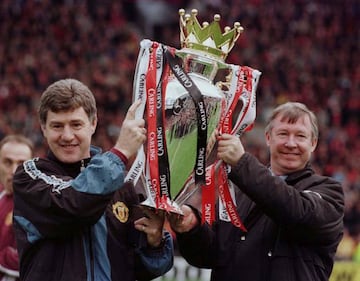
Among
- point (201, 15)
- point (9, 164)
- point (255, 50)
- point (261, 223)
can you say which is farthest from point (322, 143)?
point (261, 223)

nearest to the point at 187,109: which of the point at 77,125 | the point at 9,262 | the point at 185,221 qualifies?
the point at 77,125

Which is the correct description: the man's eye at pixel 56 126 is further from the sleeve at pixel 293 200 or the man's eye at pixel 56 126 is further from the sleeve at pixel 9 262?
the sleeve at pixel 9 262

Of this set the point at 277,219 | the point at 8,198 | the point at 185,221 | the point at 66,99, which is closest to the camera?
the point at 66,99

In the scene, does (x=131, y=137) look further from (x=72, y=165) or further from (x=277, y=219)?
(x=277, y=219)

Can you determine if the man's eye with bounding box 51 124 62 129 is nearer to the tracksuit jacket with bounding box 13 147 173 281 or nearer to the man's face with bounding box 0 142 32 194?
the tracksuit jacket with bounding box 13 147 173 281

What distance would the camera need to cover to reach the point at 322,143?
1822cm

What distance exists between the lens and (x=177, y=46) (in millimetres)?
20234

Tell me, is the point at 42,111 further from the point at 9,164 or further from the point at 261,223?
the point at 9,164

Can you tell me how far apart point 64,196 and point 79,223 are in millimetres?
138

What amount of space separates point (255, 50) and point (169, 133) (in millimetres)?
17061

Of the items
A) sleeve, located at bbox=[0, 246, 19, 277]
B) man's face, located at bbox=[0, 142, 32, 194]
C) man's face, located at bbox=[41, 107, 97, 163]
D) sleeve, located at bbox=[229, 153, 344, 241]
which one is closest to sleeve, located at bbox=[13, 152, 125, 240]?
man's face, located at bbox=[41, 107, 97, 163]

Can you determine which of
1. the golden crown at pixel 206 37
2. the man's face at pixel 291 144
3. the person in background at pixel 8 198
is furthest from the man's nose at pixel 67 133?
the person in background at pixel 8 198

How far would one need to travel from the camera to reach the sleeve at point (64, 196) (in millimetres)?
4387

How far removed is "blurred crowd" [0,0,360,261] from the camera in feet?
58.0
